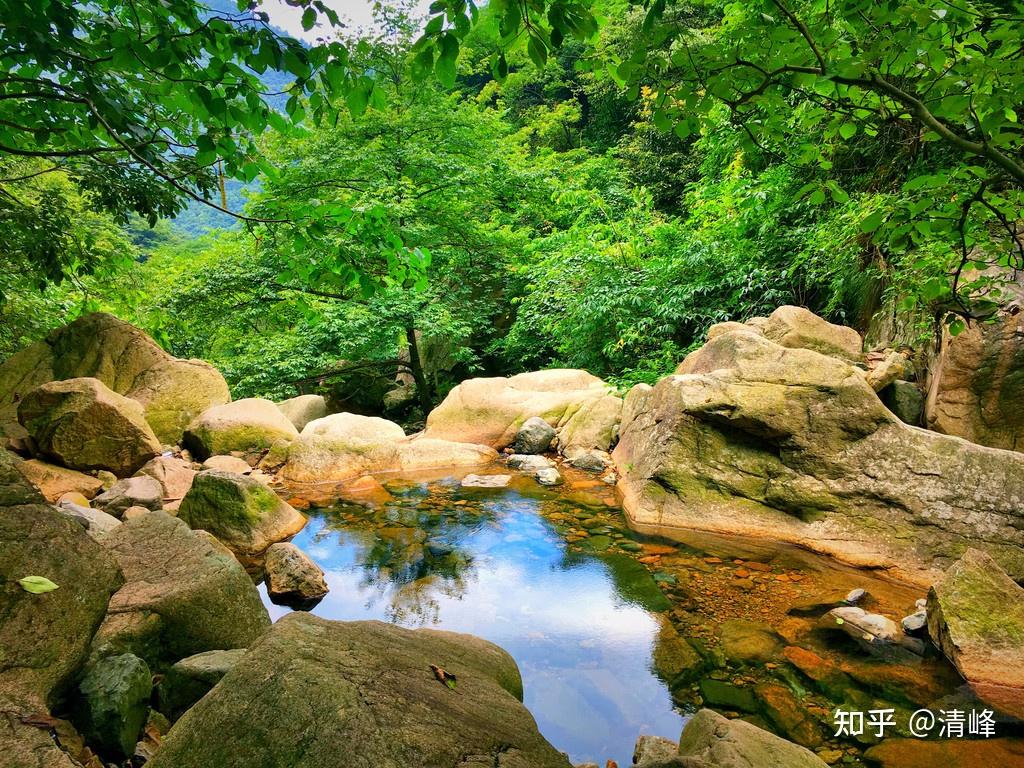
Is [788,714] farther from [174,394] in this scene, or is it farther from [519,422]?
[174,394]

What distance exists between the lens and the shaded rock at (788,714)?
3.18 meters

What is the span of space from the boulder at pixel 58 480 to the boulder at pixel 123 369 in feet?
7.89

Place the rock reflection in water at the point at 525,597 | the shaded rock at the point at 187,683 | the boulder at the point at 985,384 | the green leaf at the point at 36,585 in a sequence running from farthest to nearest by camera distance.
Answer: the boulder at the point at 985,384
the rock reflection in water at the point at 525,597
the shaded rock at the point at 187,683
the green leaf at the point at 36,585

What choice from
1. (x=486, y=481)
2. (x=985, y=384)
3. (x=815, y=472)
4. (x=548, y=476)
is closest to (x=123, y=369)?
(x=486, y=481)

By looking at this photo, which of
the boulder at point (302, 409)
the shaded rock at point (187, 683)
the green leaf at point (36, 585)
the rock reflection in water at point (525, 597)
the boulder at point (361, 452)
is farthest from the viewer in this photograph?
the boulder at point (302, 409)

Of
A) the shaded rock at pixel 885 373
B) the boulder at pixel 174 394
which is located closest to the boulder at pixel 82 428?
the boulder at pixel 174 394

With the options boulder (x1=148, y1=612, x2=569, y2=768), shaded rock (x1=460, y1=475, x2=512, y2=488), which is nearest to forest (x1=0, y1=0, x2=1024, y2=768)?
boulder (x1=148, y1=612, x2=569, y2=768)

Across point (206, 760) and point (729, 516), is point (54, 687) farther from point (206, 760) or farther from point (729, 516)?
point (729, 516)

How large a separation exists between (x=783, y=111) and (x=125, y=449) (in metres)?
8.79

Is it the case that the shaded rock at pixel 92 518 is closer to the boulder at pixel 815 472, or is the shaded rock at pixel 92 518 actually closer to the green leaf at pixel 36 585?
the green leaf at pixel 36 585

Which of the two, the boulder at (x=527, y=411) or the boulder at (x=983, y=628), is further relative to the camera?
the boulder at (x=527, y=411)

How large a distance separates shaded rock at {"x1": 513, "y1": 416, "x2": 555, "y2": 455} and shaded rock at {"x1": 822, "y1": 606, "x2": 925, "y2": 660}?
5904 millimetres

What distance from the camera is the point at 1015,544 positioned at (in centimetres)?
477

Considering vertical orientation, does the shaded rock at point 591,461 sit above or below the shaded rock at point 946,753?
below
